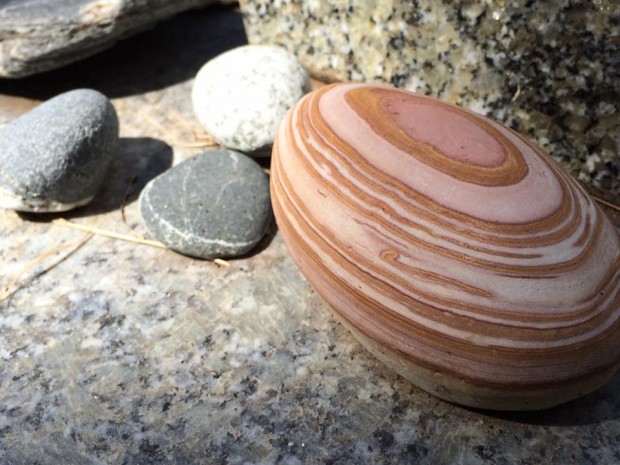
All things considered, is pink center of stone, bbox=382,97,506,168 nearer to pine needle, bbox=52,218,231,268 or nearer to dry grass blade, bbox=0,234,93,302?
pine needle, bbox=52,218,231,268

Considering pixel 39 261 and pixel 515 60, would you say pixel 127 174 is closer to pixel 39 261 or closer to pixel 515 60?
pixel 39 261

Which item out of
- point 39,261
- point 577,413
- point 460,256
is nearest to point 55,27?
point 39,261

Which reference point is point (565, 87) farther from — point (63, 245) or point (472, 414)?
point (63, 245)

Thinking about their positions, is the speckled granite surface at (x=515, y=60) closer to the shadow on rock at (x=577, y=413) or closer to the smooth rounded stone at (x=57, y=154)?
the shadow on rock at (x=577, y=413)

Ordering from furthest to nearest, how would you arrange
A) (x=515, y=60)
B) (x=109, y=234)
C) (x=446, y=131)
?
(x=109, y=234)
(x=515, y=60)
(x=446, y=131)

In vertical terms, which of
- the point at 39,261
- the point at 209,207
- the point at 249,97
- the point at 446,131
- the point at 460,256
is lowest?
the point at 39,261

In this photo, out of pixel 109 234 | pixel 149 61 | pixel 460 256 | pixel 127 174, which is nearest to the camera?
pixel 460 256

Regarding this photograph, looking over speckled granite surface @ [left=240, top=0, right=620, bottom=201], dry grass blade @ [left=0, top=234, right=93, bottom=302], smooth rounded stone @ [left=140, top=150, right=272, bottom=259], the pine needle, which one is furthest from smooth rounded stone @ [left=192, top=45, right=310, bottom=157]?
dry grass blade @ [left=0, top=234, right=93, bottom=302]
